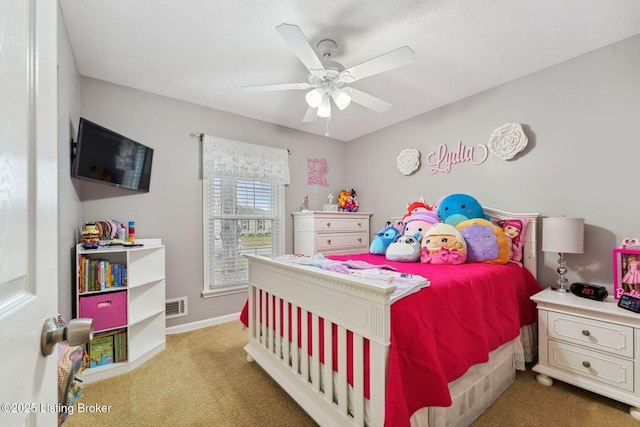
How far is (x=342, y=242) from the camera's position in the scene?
373 cm

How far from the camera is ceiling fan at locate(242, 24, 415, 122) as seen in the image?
1613mm

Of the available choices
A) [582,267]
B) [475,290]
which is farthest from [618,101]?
[475,290]

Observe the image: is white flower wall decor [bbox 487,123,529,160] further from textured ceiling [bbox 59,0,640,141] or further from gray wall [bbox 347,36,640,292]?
textured ceiling [bbox 59,0,640,141]

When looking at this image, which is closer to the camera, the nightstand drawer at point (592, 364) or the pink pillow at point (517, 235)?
the nightstand drawer at point (592, 364)

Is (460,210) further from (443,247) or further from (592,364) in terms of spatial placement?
(592,364)

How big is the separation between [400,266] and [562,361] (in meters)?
1.22

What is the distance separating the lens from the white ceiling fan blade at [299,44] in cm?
146

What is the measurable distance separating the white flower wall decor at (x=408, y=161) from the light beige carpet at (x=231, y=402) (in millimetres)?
2254

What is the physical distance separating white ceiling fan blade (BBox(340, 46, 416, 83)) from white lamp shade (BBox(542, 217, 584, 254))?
162cm

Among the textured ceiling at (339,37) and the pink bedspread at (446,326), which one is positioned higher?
the textured ceiling at (339,37)

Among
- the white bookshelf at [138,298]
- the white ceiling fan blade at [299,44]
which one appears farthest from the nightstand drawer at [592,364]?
the white bookshelf at [138,298]

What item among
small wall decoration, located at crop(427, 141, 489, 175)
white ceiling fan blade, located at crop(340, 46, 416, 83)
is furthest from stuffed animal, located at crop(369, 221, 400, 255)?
white ceiling fan blade, located at crop(340, 46, 416, 83)

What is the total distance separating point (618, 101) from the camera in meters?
2.06

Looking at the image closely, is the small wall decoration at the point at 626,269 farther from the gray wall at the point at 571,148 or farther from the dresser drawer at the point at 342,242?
the dresser drawer at the point at 342,242
